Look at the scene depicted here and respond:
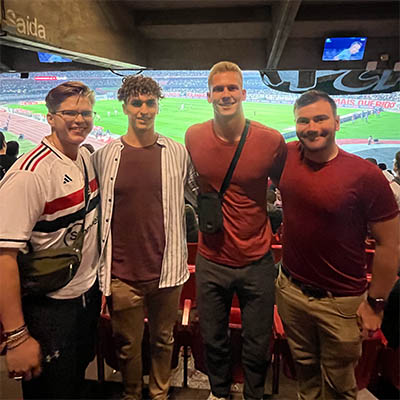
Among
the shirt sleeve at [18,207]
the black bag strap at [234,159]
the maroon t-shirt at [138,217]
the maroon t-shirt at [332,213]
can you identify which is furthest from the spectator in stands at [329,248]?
the shirt sleeve at [18,207]

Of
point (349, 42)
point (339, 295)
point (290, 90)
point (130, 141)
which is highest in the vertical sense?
point (349, 42)

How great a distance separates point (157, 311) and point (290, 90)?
16.2 ft

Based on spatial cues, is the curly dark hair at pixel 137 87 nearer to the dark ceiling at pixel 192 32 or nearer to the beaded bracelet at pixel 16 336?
the dark ceiling at pixel 192 32

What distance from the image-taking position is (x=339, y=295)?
1.39 metres

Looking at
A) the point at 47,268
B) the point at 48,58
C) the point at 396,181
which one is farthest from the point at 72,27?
the point at 48,58

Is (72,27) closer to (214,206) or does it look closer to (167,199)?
(167,199)

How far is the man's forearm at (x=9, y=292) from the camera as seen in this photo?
1.14 meters

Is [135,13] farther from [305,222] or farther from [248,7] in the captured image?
[305,222]

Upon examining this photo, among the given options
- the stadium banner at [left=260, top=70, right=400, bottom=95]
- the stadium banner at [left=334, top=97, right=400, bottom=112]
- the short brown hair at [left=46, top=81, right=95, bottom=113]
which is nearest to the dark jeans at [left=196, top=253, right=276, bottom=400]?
the short brown hair at [left=46, top=81, right=95, bottom=113]

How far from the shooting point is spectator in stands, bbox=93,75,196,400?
4.83 feet

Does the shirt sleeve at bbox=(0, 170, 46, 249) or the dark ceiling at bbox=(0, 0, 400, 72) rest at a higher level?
the dark ceiling at bbox=(0, 0, 400, 72)

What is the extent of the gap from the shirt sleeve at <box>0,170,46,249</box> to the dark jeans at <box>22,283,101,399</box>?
12.0 inches

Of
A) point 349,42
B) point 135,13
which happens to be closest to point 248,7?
point 135,13

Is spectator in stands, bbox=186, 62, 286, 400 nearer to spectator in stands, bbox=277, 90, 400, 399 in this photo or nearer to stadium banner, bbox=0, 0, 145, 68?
spectator in stands, bbox=277, 90, 400, 399
